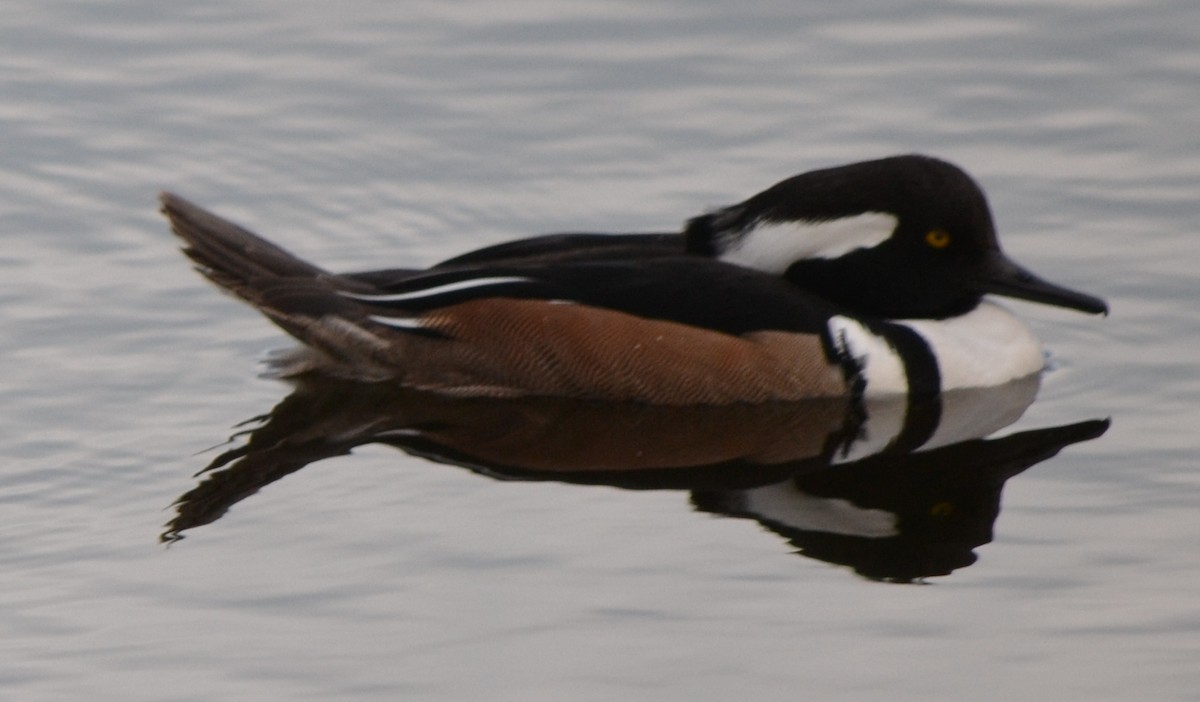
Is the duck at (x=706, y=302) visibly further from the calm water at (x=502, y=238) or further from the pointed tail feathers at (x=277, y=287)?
the calm water at (x=502, y=238)

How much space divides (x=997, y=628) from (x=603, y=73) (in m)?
6.15

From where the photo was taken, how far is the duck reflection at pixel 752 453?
375 inches

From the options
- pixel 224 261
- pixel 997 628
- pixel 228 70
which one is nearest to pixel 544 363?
pixel 224 261

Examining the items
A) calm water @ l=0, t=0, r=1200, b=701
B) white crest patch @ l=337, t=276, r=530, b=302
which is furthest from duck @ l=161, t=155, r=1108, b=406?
calm water @ l=0, t=0, r=1200, b=701

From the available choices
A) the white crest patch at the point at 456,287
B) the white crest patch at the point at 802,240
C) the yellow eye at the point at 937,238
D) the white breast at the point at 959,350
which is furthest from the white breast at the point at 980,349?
the white crest patch at the point at 456,287

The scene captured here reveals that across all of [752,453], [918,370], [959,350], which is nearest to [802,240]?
[918,370]

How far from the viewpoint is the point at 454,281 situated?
36.3ft

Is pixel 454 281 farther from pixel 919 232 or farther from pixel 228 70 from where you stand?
pixel 228 70

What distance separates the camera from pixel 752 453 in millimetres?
10359

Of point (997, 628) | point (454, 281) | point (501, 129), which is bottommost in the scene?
point (997, 628)

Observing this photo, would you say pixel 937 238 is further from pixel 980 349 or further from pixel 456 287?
pixel 456 287

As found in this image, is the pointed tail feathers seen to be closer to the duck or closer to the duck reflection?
the duck

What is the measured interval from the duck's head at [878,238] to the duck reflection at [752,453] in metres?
0.51

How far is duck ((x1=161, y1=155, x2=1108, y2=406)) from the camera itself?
10.9 m
